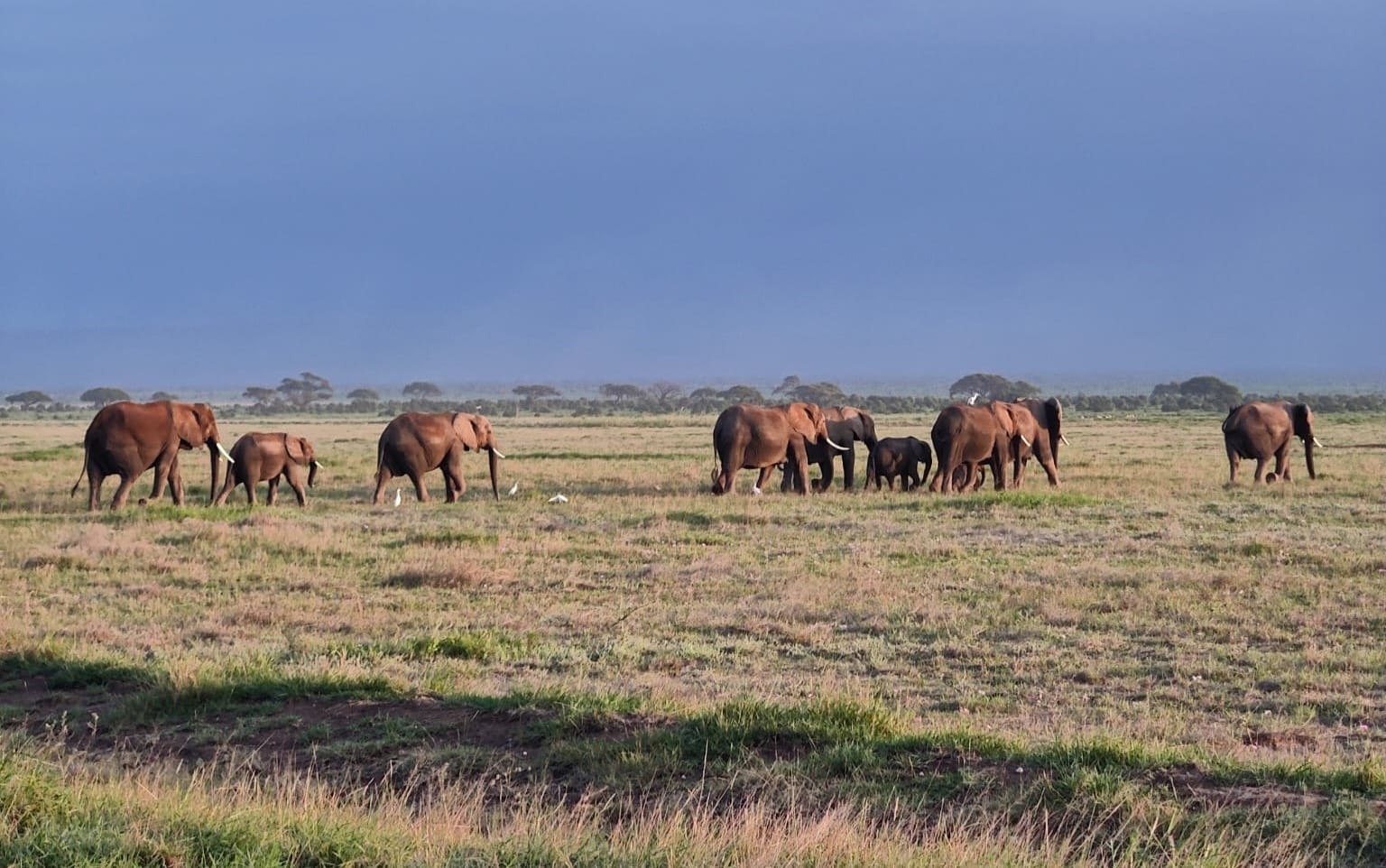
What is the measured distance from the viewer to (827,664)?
10.7 m

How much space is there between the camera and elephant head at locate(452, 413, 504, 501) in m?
26.6

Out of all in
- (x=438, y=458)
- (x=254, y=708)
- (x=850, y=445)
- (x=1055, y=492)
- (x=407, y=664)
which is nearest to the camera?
(x=254, y=708)

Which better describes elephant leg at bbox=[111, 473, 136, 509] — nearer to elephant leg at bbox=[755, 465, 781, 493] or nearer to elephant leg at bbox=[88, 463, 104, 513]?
elephant leg at bbox=[88, 463, 104, 513]

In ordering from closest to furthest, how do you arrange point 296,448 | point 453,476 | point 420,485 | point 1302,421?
point 296,448 → point 420,485 → point 453,476 → point 1302,421

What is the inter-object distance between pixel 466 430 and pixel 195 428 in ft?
17.0

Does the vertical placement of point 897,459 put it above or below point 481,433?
below

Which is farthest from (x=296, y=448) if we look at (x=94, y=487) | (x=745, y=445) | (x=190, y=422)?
(x=745, y=445)

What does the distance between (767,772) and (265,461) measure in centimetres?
1918

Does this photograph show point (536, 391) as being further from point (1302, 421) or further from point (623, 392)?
point (1302, 421)

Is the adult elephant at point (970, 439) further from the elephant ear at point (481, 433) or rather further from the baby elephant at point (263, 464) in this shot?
the baby elephant at point (263, 464)

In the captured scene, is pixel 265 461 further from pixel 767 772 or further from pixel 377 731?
pixel 767 772

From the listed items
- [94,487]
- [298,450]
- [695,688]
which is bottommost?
[695,688]

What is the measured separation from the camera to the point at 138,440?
23234 millimetres

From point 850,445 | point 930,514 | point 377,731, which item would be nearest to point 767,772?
point 377,731
